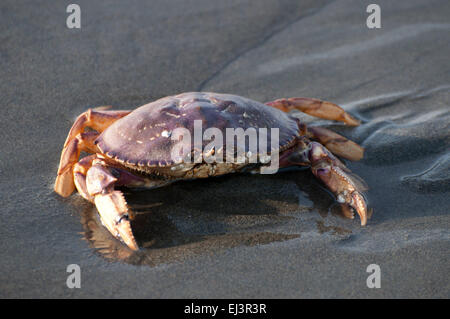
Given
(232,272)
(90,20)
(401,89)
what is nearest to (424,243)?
(232,272)

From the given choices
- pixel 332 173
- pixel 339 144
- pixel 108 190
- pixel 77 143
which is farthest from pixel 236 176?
pixel 77 143

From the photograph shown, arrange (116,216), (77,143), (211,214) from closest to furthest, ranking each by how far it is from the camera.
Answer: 1. (116,216)
2. (211,214)
3. (77,143)

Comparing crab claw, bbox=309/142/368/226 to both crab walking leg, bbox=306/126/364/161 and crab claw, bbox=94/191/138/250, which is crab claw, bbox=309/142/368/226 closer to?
crab walking leg, bbox=306/126/364/161

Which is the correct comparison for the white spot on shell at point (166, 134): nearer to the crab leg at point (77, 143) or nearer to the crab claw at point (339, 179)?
the crab leg at point (77, 143)

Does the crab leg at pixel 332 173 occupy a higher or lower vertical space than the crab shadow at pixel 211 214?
higher

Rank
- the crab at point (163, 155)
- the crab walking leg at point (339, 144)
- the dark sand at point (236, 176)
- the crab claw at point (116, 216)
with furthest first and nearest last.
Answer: the crab walking leg at point (339, 144) < the crab at point (163, 155) < the crab claw at point (116, 216) < the dark sand at point (236, 176)

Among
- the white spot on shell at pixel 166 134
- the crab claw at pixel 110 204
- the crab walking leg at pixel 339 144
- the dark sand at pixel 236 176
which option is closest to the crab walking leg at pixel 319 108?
the dark sand at pixel 236 176

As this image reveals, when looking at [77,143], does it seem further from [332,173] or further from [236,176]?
[332,173]
